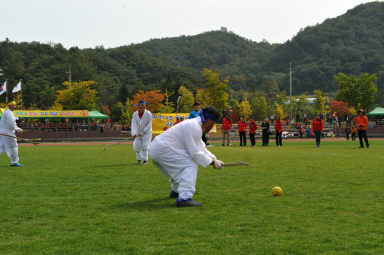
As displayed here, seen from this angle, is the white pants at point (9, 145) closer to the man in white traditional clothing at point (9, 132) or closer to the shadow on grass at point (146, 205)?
the man in white traditional clothing at point (9, 132)

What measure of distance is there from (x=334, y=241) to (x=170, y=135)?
3520 mm

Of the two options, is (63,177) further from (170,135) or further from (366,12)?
(366,12)

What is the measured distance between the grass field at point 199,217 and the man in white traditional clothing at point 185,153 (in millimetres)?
410

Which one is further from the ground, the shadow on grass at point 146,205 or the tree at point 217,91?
the tree at point 217,91

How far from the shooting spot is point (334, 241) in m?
4.74

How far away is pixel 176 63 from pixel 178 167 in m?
190

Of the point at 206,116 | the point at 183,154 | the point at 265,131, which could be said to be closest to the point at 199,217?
the point at 183,154

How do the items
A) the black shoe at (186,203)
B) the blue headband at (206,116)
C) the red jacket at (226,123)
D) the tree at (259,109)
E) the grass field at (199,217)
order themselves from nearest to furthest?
the grass field at (199,217)
the black shoe at (186,203)
the blue headband at (206,116)
the red jacket at (226,123)
the tree at (259,109)

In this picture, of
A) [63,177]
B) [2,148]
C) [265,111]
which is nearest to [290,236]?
[63,177]

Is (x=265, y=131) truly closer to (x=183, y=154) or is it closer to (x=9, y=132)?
(x=9, y=132)

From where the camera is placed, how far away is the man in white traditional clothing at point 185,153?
698 cm

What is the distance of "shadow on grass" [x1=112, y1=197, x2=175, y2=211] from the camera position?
682 cm

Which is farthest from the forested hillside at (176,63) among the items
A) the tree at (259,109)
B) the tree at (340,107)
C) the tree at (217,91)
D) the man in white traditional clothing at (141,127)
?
the man in white traditional clothing at (141,127)

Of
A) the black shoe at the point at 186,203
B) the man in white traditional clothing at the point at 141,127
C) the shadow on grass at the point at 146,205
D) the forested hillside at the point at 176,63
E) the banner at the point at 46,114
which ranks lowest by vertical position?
the shadow on grass at the point at 146,205
